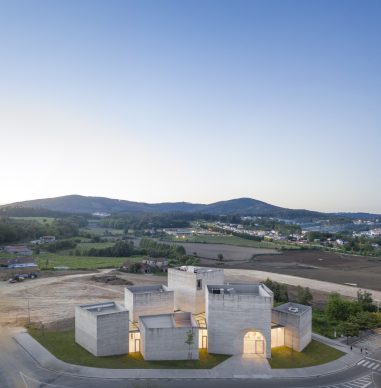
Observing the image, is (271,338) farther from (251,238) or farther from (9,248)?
(251,238)

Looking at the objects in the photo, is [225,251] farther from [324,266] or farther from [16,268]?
[16,268]

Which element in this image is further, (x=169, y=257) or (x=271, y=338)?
(x=169, y=257)

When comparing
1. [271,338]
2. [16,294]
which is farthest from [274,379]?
[16,294]

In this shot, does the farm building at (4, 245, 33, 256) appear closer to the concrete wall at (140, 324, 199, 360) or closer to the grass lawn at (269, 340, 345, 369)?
the concrete wall at (140, 324, 199, 360)

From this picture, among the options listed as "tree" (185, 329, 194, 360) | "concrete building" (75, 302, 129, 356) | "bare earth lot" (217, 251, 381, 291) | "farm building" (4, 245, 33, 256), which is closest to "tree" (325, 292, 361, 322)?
"tree" (185, 329, 194, 360)

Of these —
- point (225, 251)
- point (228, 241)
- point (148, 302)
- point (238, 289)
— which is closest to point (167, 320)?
point (148, 302)

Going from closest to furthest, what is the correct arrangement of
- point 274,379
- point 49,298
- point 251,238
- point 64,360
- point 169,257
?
point 274,379 < point 64,360 < point 49,298 < point 169,257 < point 251,238
